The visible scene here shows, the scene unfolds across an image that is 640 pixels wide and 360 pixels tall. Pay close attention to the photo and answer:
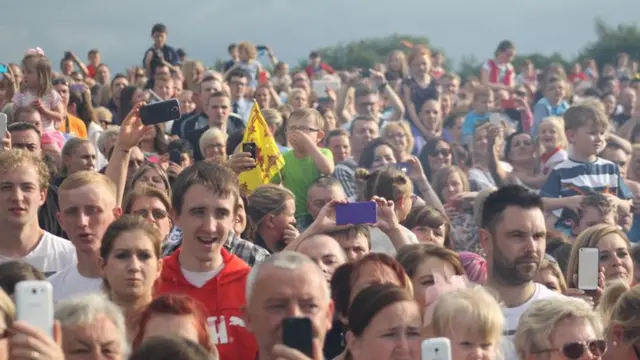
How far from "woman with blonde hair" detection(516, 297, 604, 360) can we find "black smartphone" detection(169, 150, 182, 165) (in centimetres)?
565

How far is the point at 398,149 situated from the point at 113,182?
5333 mm

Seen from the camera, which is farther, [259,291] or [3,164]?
[3,164]

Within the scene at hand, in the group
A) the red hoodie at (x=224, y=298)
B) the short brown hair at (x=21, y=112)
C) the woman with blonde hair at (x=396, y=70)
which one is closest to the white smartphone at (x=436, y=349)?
the red hoodie at (x=224, y=298)

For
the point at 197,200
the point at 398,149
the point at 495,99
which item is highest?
the point at 495,99

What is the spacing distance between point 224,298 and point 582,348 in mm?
1760

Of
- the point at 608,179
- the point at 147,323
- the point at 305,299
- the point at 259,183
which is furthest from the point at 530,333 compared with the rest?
the point at 608,179

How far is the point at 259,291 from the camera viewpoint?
6660mm

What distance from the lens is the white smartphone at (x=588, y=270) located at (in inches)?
352

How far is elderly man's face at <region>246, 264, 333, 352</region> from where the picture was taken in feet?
21.5

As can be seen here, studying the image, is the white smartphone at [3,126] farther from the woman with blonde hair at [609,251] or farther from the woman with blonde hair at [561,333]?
the woman with blonde hair at [561,333]

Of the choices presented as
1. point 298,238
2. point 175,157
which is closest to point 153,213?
point 298,238

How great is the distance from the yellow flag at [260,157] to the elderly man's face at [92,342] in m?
4.93

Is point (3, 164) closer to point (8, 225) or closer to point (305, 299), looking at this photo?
point (8, 225)

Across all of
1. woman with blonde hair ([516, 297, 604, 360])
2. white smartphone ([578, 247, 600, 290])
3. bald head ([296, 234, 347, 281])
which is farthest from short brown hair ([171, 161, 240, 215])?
white smartphone ([578, 247, 600, 290])
